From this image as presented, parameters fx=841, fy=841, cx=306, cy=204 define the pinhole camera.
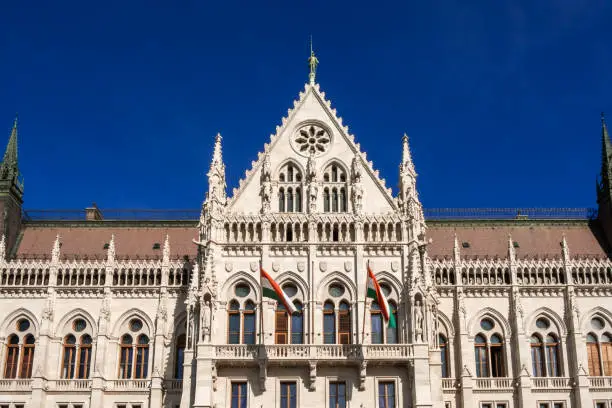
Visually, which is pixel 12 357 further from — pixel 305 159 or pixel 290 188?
pixel 305 159

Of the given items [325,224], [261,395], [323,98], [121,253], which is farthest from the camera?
[121,253]

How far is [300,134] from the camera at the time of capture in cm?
5662

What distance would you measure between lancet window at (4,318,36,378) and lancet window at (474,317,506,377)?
29.7 m

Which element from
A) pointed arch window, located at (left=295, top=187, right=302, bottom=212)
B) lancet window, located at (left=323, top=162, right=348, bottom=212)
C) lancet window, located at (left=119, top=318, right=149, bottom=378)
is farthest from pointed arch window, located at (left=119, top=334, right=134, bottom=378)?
lancet window, located at (left=323, top=162, right=348, bottom=212)

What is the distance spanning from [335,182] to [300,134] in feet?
13.7

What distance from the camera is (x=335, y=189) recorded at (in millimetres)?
55188

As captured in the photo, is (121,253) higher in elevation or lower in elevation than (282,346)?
higher

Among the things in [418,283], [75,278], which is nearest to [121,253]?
[75,278]

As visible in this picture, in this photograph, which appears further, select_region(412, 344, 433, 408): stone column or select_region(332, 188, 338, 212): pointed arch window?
select_region(332, 188, 338, 212): pointed arch window

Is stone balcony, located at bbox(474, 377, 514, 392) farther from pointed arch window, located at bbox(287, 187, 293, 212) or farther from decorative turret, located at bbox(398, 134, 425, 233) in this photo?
pointed arch window, located at bbox(287, 187, 293, 212)

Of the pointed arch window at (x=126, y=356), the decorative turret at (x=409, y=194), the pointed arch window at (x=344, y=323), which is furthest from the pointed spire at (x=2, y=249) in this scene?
the decorative turret at (x=409, y=194)

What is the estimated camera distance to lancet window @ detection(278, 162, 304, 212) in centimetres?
5466

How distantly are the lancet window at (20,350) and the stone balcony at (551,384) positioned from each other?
33204 mm

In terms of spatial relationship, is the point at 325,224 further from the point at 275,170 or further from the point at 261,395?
the point at 261,395
